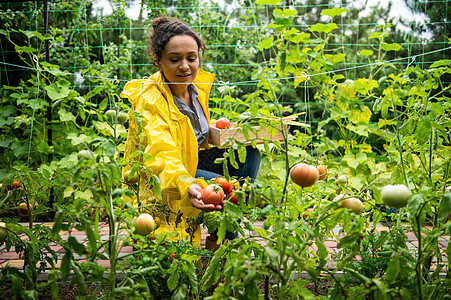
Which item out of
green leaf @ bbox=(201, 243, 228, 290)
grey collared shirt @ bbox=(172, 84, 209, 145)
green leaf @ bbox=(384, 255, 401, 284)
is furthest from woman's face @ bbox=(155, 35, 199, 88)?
green leaf @ bbox=(384, 255, 401, 284)

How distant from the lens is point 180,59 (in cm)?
192

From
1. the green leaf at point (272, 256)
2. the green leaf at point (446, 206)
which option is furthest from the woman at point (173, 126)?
the green leaf at point (446, 206)

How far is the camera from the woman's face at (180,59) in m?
1.90

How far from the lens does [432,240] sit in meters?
1.10

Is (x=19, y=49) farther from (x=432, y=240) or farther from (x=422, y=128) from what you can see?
(x=432, y=240)

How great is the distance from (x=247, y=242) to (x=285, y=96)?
18.2ft

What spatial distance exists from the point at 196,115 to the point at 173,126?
0.24 meters

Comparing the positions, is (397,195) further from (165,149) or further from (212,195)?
(165,149)

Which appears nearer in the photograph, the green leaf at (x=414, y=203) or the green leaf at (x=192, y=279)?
the green leaf at (x=414, y=203)

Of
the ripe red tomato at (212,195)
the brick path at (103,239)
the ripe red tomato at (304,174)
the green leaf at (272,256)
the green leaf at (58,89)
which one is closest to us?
the green leaf at (272,256)

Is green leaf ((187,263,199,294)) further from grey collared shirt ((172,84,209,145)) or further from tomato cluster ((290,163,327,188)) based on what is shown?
grey collared shirt ((172,84,209,145))

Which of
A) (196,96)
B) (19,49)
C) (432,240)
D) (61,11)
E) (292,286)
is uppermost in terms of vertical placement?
(61,11)

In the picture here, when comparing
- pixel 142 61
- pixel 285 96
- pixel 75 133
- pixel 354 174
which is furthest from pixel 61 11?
pixel 285 96

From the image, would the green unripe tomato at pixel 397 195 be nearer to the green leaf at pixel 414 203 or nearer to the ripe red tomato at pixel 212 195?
the green leaf at pixel 414 203
